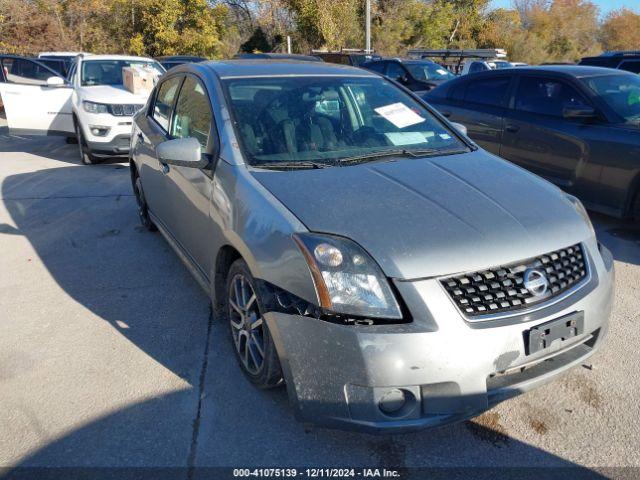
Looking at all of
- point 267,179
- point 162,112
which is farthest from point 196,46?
point 267,179

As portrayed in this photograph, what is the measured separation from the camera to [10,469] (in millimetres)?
2410

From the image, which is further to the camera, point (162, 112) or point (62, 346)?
point (162, 112)

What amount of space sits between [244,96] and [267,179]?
2.78 ft

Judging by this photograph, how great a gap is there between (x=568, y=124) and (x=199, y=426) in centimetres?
461

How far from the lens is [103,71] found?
30.6 feet

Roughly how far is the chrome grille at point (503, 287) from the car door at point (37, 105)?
8573 millimetres

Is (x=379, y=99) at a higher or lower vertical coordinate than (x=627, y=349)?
higher

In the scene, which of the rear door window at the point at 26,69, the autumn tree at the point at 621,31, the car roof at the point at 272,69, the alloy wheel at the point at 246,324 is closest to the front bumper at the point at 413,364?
the alloy wheel at the point at 246,324

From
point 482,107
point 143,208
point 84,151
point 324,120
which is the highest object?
point 324,120

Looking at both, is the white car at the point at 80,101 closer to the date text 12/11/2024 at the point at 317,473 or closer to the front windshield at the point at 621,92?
the front windshield at the point at 621,92

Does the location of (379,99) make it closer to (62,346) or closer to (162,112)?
(162,112)

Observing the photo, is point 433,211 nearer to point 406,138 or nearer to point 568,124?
point 406,138

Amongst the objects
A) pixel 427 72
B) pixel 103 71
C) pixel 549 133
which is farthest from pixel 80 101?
pixel 427 72

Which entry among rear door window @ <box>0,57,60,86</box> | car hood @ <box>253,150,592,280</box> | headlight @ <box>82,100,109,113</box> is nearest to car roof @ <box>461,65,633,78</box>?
car hood @ <box>253,150,592,280</box>
